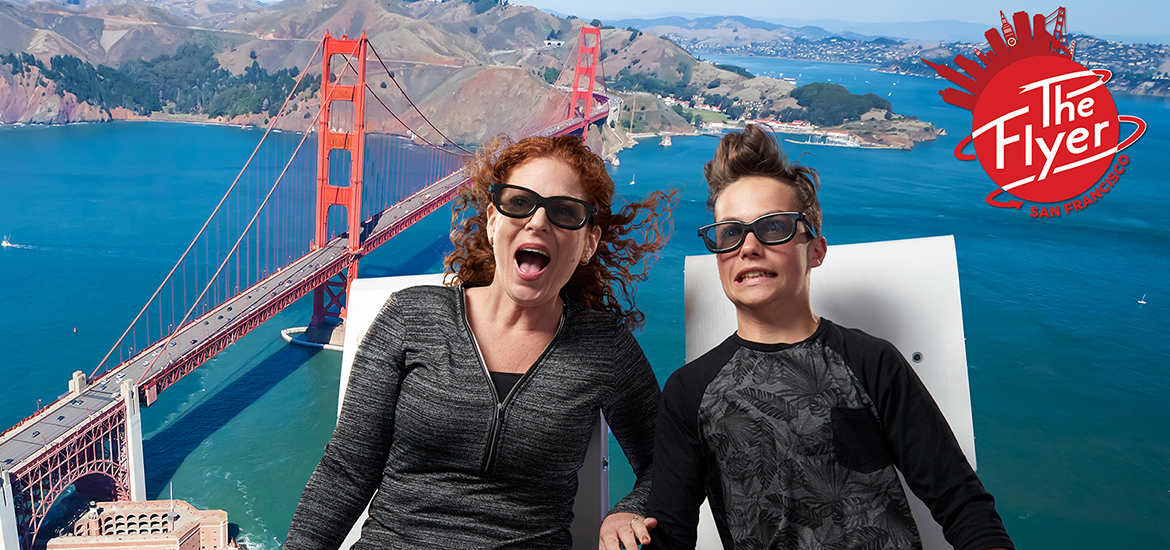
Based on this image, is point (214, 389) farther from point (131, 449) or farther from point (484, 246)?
point (484, 246)

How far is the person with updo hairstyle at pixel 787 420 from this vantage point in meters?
1.08

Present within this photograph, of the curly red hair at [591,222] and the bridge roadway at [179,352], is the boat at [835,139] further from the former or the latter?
the curly red hair at [591,222]

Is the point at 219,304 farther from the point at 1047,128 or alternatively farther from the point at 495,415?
the point at 1047,128

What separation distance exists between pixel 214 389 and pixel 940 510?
1494 cm

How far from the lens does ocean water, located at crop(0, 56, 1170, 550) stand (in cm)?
1212

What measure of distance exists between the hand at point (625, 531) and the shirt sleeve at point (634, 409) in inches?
1.0

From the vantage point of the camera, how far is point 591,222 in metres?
1.22

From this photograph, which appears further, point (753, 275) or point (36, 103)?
point (36, 103)

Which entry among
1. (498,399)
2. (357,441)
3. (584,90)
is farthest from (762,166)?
(584,90)

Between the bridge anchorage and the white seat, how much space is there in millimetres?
4311

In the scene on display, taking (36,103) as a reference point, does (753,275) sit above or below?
above

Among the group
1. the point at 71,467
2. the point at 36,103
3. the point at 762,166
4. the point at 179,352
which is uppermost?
the point at 762,166

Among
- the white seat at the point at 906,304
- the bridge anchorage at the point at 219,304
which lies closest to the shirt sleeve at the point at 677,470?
the white seat at the point at 906,304

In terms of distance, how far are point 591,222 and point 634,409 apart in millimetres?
279
